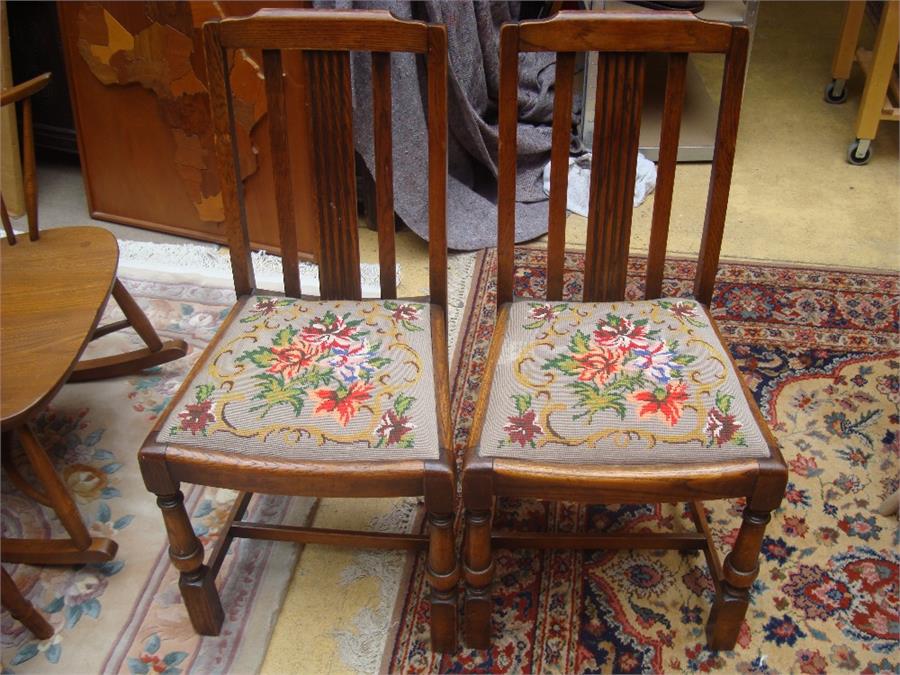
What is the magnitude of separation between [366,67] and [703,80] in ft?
5.95

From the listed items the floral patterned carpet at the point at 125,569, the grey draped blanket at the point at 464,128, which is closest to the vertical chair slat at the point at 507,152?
the floral patterned carpet at the point at 125,569

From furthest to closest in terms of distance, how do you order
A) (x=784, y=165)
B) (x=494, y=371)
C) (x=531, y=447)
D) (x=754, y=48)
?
(x=754, y=48)
(x=784, y=165)
(x=494, y=371)
(x=531, y=447)

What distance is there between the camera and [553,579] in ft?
5.64

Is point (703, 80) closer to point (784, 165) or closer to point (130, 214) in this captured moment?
point (784, 165)

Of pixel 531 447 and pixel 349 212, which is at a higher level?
pixel 349 212

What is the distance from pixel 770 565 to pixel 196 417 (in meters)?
1.12

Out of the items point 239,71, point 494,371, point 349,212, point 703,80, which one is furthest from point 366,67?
point 703,80

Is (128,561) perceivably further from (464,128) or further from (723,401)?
(464,128)

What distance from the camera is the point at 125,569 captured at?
1759 millimetres

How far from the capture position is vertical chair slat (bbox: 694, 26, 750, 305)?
1.50m

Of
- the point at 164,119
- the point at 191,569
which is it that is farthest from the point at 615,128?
the point at 164,119

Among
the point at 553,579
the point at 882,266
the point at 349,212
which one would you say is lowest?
the point at 553,579

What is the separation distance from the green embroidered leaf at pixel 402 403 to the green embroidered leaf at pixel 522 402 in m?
0.17

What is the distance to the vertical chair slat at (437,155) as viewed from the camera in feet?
4.94
